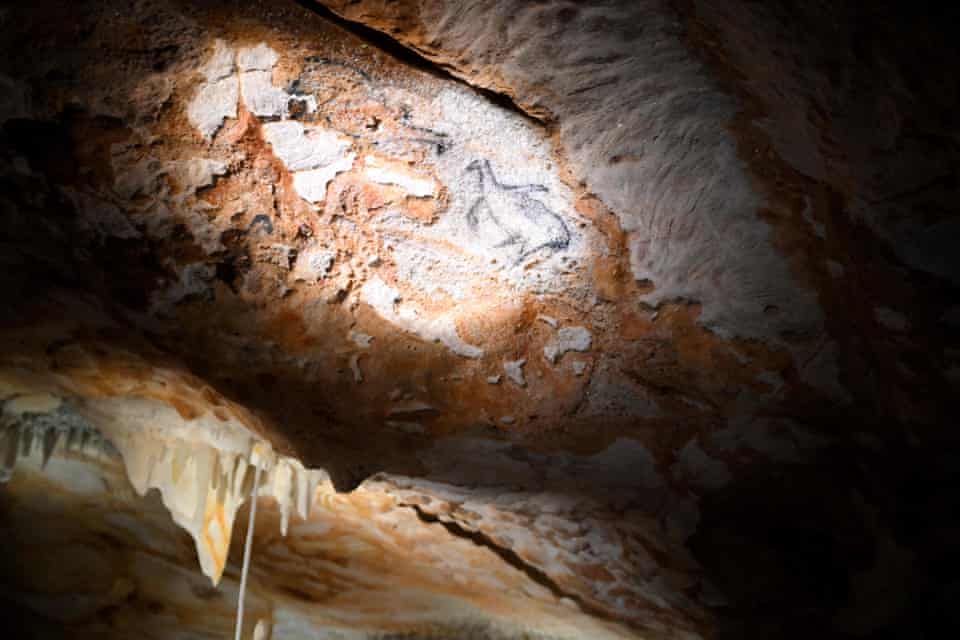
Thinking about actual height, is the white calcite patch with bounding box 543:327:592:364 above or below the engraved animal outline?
below

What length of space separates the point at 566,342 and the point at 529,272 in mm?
284

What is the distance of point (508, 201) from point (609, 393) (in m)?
0.77

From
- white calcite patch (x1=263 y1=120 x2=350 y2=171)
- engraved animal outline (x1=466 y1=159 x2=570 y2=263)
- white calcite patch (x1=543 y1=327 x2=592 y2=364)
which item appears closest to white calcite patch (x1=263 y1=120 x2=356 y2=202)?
white calcite patch (x1=263 y1=120 x2=350 y2=171)

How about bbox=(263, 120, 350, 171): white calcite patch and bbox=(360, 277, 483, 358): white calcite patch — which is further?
bbox=(360, 277, 483, 358): white calcite patch

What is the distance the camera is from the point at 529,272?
1598 mm

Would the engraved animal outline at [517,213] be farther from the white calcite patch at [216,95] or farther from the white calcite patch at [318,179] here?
the white calcite patch at [216,95]

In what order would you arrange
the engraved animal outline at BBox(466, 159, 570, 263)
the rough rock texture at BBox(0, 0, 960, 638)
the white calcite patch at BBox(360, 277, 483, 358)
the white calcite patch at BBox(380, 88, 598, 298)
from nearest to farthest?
the rough rock texture at BBox(0, 0, 960, 638) → the white calcite patch at BBox(380, 88, 598, 298) → the engraved animal outline at BBox(466, 159, 570, 263) → the white calcite patch at BBox(360, 277, 483, 358)

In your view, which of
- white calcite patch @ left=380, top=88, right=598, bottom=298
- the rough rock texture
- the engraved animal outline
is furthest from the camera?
the engraved animal outline

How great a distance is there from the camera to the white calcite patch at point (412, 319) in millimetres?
1688

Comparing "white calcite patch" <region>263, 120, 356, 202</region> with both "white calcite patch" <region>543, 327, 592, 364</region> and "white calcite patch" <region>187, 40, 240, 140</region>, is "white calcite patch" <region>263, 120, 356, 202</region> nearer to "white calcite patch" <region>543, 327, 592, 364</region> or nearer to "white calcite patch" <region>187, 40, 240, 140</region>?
"white calcite patch" <region>187, 40, 240, 140</region>

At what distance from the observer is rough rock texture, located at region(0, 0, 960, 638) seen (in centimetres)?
113

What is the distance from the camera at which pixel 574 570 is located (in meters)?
3.08

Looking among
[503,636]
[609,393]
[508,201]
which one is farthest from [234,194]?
[503,636]

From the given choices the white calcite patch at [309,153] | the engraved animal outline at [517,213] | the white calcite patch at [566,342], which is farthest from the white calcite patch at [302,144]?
the white calcite patch at [566,342]
